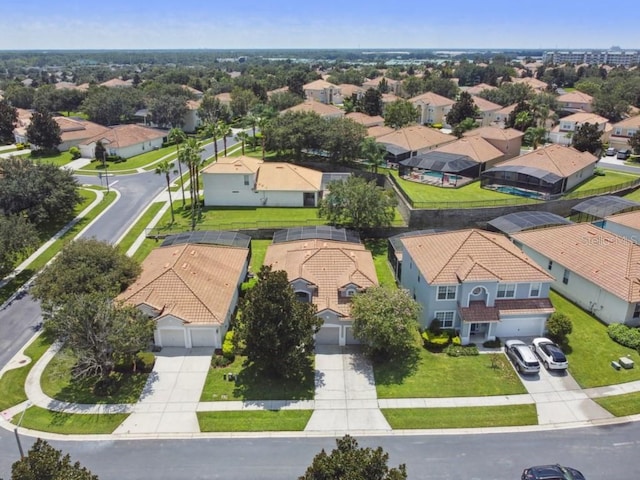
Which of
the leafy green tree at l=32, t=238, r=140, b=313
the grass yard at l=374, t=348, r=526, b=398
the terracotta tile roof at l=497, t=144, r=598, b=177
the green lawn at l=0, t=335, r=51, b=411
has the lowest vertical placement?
the grass yard at l=374, t=348, r=526, b=398

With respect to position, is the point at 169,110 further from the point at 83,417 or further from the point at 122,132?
the point at 83,417

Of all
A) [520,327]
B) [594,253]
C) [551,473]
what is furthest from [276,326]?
[594,253]

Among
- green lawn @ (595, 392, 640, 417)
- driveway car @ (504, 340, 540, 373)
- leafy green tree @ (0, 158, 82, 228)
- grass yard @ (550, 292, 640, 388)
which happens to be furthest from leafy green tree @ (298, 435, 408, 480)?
leafy green tree @ (0, 158, 82, 228)

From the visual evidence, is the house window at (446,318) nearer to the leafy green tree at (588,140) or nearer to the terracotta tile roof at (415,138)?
the terracotta tile roof at (415,138)

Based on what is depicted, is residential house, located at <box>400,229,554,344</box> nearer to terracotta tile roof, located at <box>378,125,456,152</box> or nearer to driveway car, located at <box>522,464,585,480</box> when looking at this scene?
driveway car, located at <box>522,464,585,480</box>

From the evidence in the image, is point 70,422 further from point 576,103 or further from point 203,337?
point 576,103

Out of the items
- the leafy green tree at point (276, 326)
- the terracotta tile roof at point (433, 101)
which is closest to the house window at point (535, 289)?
the leafy green tree at point (276, 326)

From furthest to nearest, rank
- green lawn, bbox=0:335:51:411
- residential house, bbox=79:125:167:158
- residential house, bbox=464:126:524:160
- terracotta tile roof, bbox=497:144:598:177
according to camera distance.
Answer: residential house, bbox=79:125:167:158
residential house, bbox=464:126:524:160
terracotta tile roof, bbox=497:144:598:177
green lawn, bbox=0:335:51:411
